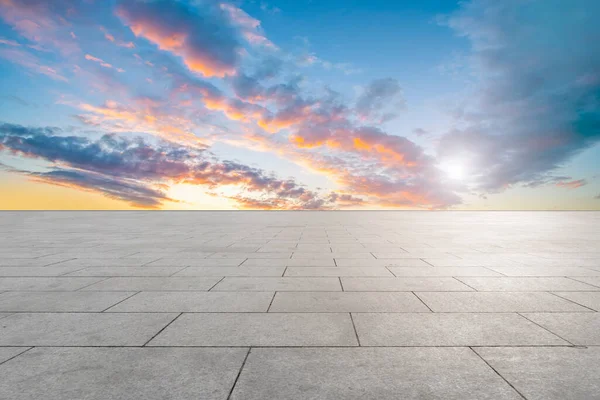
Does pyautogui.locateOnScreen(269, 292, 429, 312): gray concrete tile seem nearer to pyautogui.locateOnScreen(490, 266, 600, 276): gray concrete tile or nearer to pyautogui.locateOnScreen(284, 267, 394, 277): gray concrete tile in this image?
pyautogui.locateOnScreen(284, 267, 394, 277): gray concrete tile

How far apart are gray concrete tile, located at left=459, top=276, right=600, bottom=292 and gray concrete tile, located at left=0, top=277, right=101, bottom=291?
8.39 meters

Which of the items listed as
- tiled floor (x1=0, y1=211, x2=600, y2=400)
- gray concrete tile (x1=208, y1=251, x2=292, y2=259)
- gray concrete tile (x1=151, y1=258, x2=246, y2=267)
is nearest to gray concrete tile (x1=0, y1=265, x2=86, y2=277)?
tiled floor (x1=0, y1=211, x2=600, y2=400)

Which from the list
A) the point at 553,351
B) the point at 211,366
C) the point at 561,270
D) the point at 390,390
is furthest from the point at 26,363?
the point at 561,270

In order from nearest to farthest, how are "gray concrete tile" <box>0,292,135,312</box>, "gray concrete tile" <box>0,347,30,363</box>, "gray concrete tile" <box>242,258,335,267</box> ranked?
"gray concrete tile" <box>0,347,30,363</box> < "gray concrete tile" <box>0,292,135,312</box> < "gray concrete tile" <box>242,258,335,267</box>

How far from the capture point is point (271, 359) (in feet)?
12.7

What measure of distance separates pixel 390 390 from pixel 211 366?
74.6 inches

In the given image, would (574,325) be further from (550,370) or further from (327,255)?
(327,255)

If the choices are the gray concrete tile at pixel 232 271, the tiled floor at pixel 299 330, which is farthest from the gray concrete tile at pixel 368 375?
the gray concrete tile at pixel 232 271

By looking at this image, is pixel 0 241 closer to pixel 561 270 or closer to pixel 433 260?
pixel 433 260

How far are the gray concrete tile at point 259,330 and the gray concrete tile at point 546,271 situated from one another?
18.1ft

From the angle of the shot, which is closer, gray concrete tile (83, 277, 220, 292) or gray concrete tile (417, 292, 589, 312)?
gray concrete tile (417, 292, 589, 312)

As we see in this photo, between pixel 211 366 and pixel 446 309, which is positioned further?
pixel 446 309

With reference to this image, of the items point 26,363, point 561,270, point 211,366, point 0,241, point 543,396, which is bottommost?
point 0,241

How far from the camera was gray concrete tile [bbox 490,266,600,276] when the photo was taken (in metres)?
8.28
